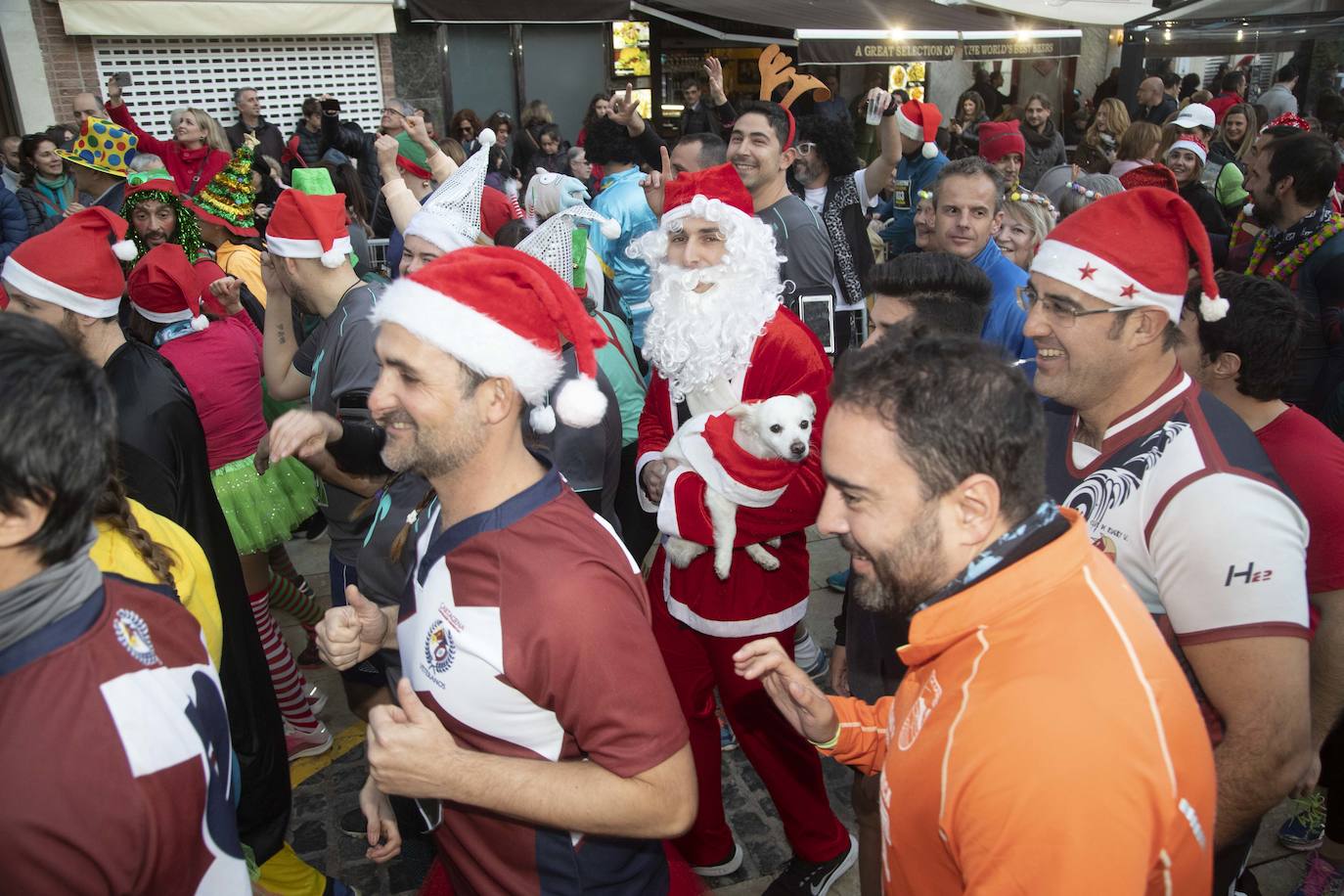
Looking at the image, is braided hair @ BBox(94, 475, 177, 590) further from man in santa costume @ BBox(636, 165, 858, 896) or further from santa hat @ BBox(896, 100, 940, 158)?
santa hat @ BBox(896, 100, 940, 158)

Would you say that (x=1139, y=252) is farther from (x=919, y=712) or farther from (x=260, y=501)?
(x=260, y=501)

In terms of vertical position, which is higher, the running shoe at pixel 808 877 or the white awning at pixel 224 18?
the white awning at pixel 224 18

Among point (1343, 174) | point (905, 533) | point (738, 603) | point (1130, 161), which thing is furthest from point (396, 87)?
point (905, 533)

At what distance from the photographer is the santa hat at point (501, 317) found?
6.64 feet

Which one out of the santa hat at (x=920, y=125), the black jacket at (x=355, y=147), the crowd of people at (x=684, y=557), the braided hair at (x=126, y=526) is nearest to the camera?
the crowd of people at (x=684, y=557)

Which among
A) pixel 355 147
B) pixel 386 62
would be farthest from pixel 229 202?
pixel 386 62

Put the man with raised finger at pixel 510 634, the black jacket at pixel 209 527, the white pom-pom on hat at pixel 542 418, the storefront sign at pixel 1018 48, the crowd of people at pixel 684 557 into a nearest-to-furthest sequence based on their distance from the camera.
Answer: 1. the crowd of people at pixel 684 557
2. the man with raised finger at pixel 510 634
3. the white pom-pom on hat at pixel 542 418
4. the black jacket at pixel 209 527
5. the storefront sign at pixel 1018 48

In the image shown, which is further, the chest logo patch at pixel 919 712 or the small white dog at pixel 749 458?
the small white dog at pixel 749 458

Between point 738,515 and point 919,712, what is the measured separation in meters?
1.63

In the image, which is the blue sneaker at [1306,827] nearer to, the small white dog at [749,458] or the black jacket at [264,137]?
the small white dog at [749,458]

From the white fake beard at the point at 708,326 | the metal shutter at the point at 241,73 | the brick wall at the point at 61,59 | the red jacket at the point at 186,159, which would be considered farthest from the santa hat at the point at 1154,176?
the brick wall at the point at 61,59

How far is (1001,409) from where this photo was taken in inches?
59.8

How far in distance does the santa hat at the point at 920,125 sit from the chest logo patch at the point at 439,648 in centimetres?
573

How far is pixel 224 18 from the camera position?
13.4 metres
